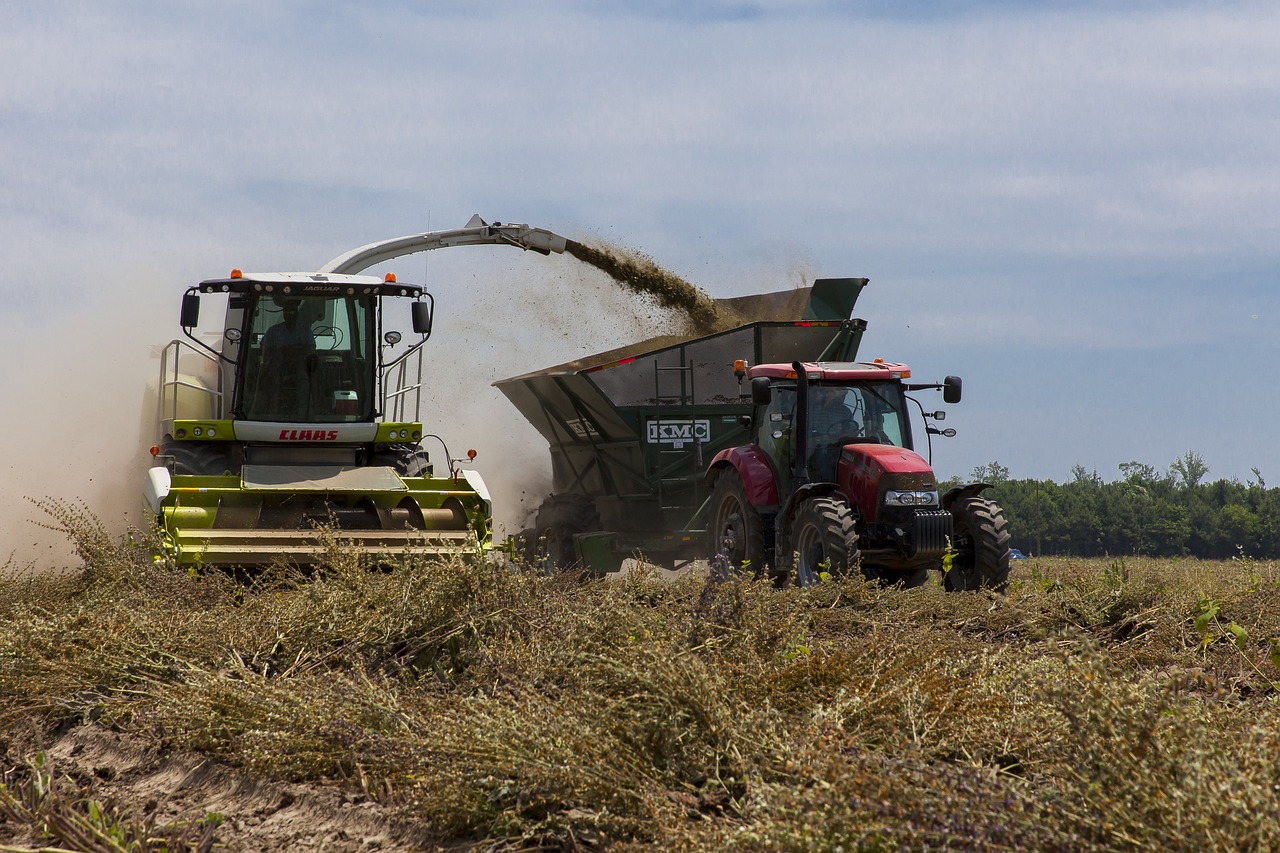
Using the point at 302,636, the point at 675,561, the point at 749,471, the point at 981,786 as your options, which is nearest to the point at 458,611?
the point at 302,636

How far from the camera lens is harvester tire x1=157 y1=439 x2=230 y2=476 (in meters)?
9.53

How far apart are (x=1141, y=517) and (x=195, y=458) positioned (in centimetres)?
6378

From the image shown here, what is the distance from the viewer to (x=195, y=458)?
9625 mm

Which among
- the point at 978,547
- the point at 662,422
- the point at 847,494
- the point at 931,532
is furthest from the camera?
the point at 662,422

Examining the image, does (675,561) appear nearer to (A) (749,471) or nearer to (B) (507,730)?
(A) (749,471)

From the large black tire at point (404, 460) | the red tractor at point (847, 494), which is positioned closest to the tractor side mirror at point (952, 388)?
the red tractor at point (847, 494)

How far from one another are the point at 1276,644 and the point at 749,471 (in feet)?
16.2

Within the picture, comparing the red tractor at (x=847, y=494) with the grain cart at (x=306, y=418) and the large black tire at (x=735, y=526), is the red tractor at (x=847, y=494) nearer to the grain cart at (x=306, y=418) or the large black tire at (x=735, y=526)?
the large black tire at (x=735, y=526)

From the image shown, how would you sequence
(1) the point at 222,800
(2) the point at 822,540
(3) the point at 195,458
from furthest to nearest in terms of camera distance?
(3) the point at 195,458 < (2) the point at 822,540 < (1) the point at 222,800

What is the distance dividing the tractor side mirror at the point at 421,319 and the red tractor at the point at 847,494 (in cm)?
259

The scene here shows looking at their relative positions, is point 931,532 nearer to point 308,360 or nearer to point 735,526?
point 735,526

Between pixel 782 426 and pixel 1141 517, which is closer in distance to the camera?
pixel 782 426

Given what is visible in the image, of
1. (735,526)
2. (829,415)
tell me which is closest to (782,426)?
(829,415)

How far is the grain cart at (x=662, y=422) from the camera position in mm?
12188
